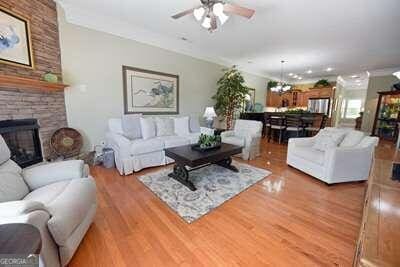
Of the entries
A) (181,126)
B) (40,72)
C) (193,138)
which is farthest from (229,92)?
(40,72)

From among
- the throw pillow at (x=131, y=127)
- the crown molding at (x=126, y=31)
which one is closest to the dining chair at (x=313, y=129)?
the crown molding at (x=126, y=31)

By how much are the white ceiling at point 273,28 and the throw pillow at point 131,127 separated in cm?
175

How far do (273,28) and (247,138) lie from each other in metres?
2.27

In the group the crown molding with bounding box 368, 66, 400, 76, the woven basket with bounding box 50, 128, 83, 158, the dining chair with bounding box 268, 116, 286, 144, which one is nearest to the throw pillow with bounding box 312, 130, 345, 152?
the dining chair with bounding box 268, 116, 286, 144

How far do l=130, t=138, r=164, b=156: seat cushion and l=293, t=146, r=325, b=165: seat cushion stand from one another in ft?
8.52

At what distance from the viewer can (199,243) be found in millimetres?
1602

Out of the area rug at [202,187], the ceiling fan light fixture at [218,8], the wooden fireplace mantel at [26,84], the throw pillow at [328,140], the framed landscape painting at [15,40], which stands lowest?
the area rug at [202,187]

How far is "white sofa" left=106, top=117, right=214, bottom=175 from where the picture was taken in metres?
3.02

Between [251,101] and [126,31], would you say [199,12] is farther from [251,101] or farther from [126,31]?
[251,101]

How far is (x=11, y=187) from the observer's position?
1454 mm

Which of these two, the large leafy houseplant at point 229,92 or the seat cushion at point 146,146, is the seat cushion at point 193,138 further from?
the large leafy houseplant at point 229,92

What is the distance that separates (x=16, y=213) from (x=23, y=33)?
8.74ft

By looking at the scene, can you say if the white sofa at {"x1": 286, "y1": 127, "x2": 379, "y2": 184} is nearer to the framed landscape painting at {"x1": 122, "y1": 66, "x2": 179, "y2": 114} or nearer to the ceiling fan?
the ceiling fan

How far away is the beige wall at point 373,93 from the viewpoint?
21.3 ft
